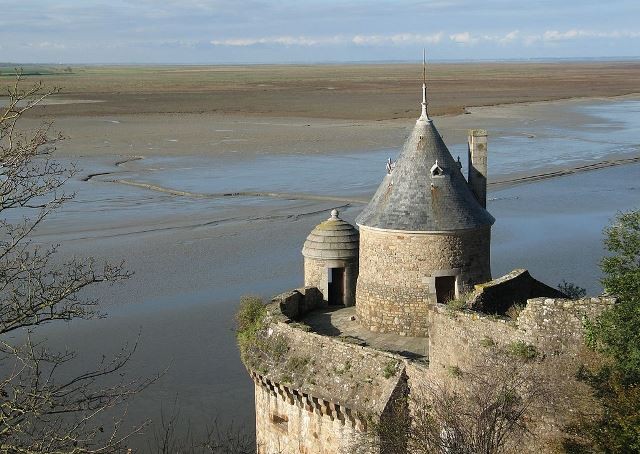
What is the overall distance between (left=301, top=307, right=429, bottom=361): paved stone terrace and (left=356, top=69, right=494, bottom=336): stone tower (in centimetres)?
23

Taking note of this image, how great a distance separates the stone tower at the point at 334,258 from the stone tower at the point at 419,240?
4.12 ft

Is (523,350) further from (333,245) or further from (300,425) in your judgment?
(333,245)

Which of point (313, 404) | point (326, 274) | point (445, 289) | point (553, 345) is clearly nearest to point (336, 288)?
point (326, 274)

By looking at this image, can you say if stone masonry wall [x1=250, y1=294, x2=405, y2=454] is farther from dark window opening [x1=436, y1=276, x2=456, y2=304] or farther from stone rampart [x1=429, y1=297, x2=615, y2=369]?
dark window opening [x1=436, y1=276, x2=456, y2=304]

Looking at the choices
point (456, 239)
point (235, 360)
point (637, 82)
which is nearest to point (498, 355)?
point (456, 239)

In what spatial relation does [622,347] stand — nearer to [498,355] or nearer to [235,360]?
[498,355]

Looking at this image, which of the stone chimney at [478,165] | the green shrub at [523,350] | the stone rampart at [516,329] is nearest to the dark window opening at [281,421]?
the stone rampart at [516,329]

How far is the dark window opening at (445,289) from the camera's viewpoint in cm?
1695

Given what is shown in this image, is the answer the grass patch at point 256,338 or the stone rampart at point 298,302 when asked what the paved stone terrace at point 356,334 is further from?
the grass patch at point 256,338

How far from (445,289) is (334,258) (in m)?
2.73

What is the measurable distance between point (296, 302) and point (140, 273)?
13754mm

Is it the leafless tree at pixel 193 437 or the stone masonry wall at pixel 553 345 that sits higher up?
the stone masonry wall at pixel 553 345

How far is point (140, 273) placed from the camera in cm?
3080

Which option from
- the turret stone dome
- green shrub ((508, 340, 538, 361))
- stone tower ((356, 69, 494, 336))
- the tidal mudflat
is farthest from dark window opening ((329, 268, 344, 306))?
green shrub ((508, 340, 538, 361))
